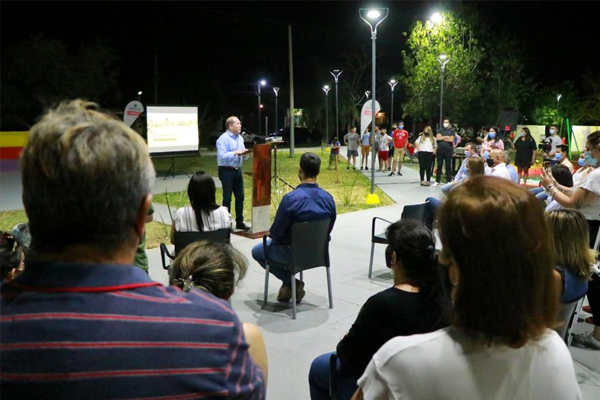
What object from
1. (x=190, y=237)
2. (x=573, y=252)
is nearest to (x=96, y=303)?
(x=573, y=252)

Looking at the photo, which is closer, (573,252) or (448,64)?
(573,252)

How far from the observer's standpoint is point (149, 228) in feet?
25.7

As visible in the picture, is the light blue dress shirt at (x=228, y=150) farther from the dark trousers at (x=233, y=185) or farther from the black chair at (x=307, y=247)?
the black chair at (x=307, y=247)

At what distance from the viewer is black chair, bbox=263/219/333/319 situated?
4.32 m

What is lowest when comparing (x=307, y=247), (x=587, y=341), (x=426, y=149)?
(x=587, y=341)

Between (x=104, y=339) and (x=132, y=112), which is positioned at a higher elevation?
(x=132, y=112)

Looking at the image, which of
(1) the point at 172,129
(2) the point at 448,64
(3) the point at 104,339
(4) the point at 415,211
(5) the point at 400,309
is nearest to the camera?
(3) the point at 104,339

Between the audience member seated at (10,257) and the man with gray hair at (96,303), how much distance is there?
179 centimetres

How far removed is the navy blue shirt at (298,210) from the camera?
14.7ft

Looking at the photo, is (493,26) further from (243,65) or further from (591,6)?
(243,65)

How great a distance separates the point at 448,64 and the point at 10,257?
25010 mm

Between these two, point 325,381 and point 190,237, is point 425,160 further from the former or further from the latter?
point 325,381

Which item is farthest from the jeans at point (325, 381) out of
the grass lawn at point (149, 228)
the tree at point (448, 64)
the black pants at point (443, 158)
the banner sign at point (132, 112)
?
the tree at point (448, 64)

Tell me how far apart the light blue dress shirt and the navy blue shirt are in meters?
3.16
